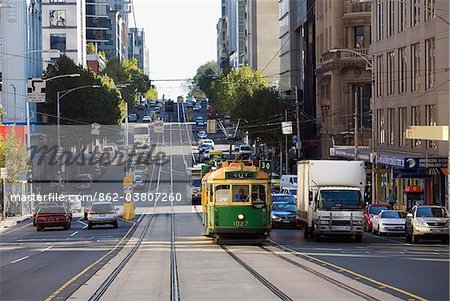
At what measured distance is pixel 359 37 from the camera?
8981 centimetres

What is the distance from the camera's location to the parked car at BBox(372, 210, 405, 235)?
47062 millimetres

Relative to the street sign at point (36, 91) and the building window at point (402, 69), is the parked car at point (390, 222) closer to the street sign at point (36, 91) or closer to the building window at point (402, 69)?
the building window at point (402, 69)

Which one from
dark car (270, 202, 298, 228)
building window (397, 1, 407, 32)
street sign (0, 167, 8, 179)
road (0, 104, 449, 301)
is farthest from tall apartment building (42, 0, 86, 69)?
dark car (270, 202, 298, 228)

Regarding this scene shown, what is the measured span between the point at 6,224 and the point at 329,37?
40.9 metres

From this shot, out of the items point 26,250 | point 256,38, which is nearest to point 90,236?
point 26,250

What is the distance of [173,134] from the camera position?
15188 centimetres

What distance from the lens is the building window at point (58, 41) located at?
14162 cm

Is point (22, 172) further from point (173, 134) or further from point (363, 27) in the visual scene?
point (173, 134)

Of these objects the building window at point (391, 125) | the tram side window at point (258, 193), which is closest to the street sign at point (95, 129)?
the building window at point (391, 125)

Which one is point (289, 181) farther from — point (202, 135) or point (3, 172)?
point (202, 135)

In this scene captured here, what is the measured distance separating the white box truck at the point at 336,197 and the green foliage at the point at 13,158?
30060mm

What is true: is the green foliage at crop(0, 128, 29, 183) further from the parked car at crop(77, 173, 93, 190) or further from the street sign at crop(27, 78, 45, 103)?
the parked car at crop(77, 173, 93, 190)

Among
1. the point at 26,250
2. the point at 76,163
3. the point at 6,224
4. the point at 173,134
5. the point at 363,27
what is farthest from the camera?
the point at 173,134

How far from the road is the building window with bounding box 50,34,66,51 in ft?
296
